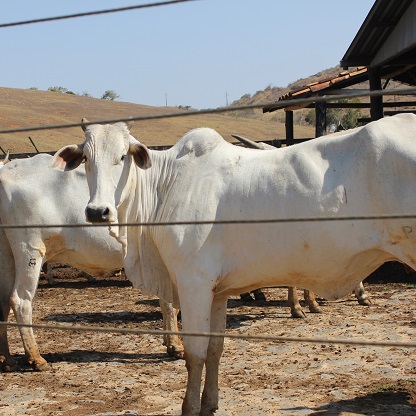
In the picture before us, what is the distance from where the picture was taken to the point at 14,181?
8523mm

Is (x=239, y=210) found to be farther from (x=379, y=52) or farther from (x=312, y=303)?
(x=379, y=52)

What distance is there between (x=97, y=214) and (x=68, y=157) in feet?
2.97

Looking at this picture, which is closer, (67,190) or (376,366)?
(376,366)

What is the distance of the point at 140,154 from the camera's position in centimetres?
630

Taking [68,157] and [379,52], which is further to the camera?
[379,52]

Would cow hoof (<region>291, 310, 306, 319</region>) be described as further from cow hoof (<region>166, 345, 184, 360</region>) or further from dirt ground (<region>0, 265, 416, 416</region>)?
cow hoof (<region>166, 345, 184, 360</region>)

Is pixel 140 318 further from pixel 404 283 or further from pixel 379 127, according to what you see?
pixel 379 127

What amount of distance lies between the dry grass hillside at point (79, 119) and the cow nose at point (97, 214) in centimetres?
3312

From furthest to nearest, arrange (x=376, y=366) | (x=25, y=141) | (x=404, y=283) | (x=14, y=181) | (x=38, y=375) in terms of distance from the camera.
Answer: (x=25, y=141), (x=404, y=283), (x=14, y=181), (x=38, y=375), (x=376, y=366)

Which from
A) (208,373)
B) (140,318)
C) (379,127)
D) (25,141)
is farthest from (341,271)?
(25,141)

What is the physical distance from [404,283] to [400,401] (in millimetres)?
6173

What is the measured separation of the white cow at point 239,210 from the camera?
527 centimetres

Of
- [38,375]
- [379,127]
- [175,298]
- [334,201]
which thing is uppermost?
[379,127]

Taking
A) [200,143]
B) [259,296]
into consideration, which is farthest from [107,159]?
[259,296]
